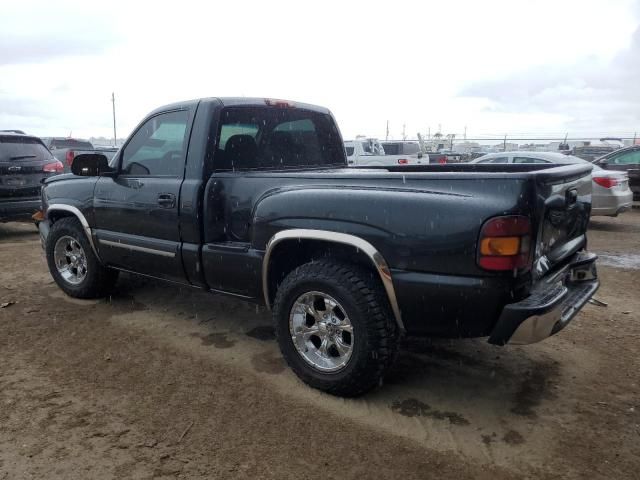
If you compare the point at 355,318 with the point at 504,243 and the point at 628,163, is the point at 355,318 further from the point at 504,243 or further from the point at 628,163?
the point at 628,163

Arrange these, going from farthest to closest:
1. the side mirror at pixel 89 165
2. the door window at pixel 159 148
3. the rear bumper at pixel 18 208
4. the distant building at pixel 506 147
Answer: the distant building at pixel 506 147 → the rear bumper at pixel 18 208 → the side mirror at pixel 89 165 → the door window at pixel 159 148

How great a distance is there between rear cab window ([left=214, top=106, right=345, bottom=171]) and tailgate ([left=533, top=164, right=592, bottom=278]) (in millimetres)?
2168

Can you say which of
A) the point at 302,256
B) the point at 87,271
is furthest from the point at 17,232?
the point at 302,256

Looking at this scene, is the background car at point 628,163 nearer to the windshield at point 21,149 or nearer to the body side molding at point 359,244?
the body side molding at point 359,244

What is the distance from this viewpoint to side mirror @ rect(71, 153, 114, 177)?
443cm

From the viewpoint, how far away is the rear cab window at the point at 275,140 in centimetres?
405

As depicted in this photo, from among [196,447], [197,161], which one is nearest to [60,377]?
[196,447]

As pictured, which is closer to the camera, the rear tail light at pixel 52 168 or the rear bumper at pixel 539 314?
the rear bumper at pixel 539 314

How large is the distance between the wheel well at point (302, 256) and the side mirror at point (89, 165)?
1.94m

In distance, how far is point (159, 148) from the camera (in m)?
4.37

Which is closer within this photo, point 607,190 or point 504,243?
point 504,243

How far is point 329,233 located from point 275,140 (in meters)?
1.61

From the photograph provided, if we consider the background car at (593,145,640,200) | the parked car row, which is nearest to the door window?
the parked car row

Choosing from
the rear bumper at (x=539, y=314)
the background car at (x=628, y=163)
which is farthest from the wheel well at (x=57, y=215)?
the background car at (x=628, y=163)
